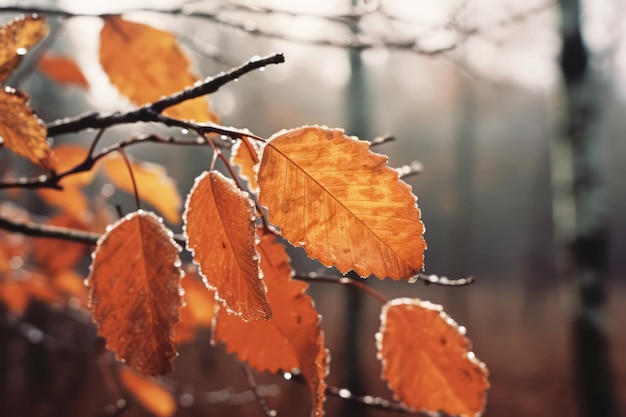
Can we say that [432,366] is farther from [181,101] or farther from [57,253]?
[57,253]

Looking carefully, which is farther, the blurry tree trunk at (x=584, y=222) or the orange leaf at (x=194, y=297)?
the blurry tree trunk at (x=584, y=222)

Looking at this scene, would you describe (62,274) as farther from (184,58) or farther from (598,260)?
(598,260)

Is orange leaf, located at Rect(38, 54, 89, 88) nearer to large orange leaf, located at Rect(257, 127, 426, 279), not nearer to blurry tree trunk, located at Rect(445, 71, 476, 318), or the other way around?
large orange leaf, located at Rect(257, 127, 426, 279)

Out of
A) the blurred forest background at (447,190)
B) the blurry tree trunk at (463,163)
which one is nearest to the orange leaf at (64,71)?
the blurred forest background at (447,190)

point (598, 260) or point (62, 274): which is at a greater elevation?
point (62, 274)

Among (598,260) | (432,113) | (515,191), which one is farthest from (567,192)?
(515,191)

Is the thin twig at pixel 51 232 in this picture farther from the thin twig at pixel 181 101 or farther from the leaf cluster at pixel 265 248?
the thin twig at pixel 181 101

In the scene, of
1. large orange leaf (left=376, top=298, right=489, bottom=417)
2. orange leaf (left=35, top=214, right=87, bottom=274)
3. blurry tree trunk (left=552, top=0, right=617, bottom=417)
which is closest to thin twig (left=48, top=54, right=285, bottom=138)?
large orange leaf (left=376, top=298, right=489, bottom=417)
